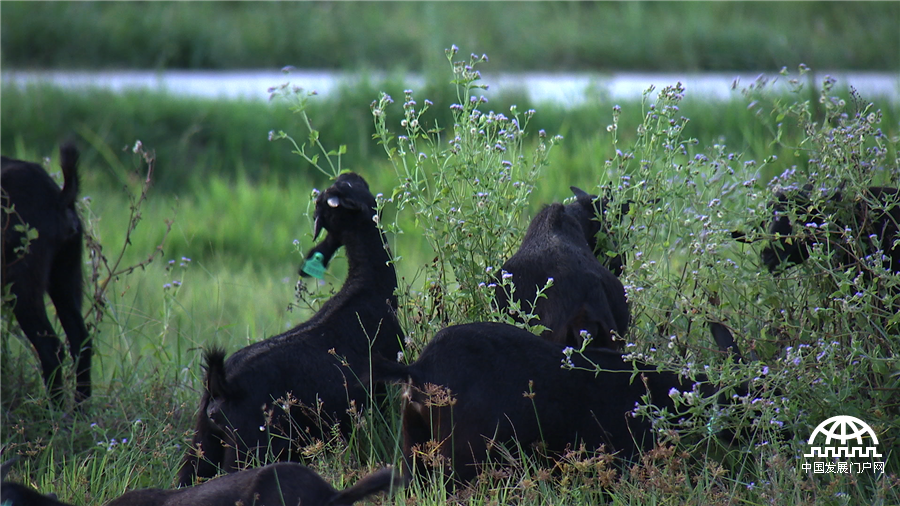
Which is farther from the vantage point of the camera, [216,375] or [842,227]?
[842,227]

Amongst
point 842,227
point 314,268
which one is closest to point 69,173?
point 314,268

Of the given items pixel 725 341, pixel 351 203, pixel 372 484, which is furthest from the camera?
pixel 351 203

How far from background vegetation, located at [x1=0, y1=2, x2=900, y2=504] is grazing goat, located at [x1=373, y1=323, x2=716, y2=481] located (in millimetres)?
98

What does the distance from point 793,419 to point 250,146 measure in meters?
6.28

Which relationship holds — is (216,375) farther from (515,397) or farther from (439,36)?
(439,36)

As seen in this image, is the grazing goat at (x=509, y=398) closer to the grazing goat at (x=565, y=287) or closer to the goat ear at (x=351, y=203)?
the grazing goat at (x=565, y=287)

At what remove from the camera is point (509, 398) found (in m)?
2.99

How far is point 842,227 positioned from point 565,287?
1.05 m

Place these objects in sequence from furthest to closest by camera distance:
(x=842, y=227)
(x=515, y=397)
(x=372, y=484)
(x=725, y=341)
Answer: (x=842, y=227)
(x=725, y=341)
(x=515, y=397)
(x=372, y=484)

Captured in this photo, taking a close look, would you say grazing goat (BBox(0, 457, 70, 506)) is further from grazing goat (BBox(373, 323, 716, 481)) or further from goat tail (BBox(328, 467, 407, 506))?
grazing goat (BBox(373, 323, 716, 481))

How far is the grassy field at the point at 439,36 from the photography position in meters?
11.1

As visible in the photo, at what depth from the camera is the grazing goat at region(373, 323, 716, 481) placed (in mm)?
2977

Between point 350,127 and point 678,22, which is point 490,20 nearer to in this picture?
point 678,22

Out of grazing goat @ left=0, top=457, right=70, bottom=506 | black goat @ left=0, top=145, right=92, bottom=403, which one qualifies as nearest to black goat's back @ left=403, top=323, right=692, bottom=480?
grazing goat @ left=0, top=457, right=70, bottom=506
